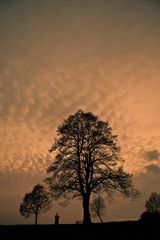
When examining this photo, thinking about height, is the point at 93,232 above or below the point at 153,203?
below

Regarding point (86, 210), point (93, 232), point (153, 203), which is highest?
point (153, 203)

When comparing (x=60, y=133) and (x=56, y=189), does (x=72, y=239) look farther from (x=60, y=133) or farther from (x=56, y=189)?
(x=60, y=133)

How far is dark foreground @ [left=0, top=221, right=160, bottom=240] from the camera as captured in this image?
1404 centimetres

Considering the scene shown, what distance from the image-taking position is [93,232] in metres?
15.9

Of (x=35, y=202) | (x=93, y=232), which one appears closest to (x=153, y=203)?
(x=35, y=202)

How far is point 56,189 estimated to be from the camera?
90.9ft

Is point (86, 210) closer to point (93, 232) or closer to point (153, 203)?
point (93, 232)

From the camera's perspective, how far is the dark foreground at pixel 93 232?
1404 centimetres

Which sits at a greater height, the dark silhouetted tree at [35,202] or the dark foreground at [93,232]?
the dark silhouetted tree at [35,202]

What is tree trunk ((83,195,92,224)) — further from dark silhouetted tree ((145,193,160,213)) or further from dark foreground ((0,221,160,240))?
dark silhouetted tree ((145,193,160,213))

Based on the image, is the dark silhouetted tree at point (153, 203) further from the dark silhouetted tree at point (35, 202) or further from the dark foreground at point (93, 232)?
the dark foreground at point (93, 232)

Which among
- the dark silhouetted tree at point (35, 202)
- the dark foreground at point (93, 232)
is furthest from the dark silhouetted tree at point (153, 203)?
the dark foreground at point (93, 232)

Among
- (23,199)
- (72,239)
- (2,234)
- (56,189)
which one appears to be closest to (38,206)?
(23,199)

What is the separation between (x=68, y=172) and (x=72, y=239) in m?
12.8
